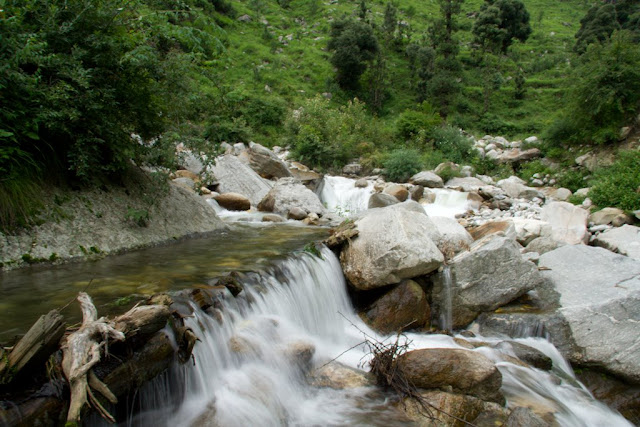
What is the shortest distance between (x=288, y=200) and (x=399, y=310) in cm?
648

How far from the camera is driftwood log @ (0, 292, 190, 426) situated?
7.71ft

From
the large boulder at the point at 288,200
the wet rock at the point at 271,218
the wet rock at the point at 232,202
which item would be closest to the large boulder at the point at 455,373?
the wet rock at the point at 271,218

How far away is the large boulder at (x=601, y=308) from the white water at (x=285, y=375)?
1.48ft

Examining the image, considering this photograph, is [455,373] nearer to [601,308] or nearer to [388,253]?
[388,253]

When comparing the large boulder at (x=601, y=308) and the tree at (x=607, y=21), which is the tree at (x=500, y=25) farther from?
the large boulder at (x=601, y=308)

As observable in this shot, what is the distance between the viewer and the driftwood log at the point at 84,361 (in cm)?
235

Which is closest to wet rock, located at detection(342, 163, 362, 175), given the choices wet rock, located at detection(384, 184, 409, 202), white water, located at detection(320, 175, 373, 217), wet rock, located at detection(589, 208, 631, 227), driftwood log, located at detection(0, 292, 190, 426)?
white water, located at detection(320, 175, 373, 217)

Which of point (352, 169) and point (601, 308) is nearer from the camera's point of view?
point (601, 308)

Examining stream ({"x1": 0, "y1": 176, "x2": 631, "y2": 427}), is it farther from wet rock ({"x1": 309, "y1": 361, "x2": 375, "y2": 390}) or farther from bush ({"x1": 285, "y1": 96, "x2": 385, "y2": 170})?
bush ({"x1": 285, "y1": 96, "x2": 385, "y2": 170})

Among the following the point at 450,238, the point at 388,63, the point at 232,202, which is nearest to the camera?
the point at 450,238

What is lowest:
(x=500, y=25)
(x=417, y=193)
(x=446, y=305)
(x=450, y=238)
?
(x=446, y=305)

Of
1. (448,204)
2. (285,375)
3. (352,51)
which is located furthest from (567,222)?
(352,51)

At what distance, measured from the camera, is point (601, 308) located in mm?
5609

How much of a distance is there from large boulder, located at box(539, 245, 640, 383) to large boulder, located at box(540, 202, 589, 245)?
213 centimetres
